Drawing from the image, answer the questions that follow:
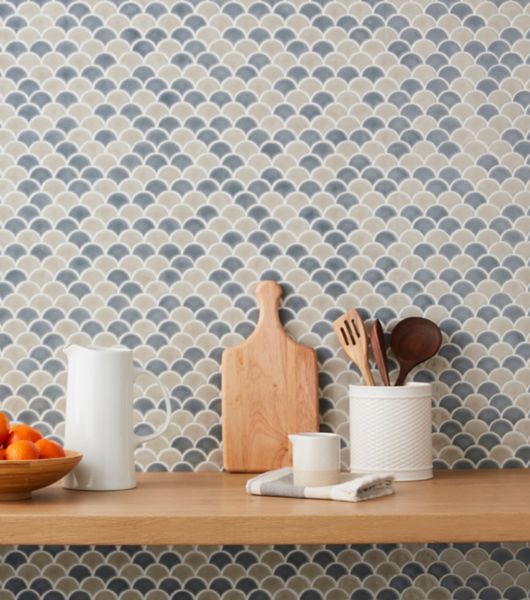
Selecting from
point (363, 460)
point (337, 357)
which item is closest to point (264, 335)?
point (337, 357)

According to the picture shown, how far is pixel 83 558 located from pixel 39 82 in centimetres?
96

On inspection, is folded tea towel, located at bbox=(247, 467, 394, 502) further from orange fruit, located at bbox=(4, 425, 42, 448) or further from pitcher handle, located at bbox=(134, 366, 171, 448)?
orange fruit, located at bbox=(4, 425, 42, 448)

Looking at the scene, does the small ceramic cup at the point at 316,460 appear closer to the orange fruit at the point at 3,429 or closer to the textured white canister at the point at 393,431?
the textured white canister at the point at 393,431

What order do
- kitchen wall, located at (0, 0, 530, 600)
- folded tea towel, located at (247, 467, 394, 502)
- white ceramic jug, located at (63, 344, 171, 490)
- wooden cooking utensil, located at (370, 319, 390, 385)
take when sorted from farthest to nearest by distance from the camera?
kitchen wall, located at (0, 0, 530, 600), wooden cooking utensil, located at (370, 319, 390, 385), white ceramic jug, located at (63, 344, 171, 490), folded tea towel, located at (247, 467, 394, 502)

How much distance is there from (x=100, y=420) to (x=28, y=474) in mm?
195

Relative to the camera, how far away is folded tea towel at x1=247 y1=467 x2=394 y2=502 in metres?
1.53

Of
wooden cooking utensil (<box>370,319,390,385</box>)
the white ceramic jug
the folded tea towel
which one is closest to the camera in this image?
the folded tea towel

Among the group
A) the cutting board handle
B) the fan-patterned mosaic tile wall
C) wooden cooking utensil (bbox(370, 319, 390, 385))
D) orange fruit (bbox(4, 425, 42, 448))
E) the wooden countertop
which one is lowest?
the fan-patterned mosaic tile wall

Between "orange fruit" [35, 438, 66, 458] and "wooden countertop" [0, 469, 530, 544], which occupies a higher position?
"orange fruit" [35, 438, 66, 458]

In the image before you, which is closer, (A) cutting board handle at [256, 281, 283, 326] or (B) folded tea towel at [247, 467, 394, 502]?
(B) folded tea towel at [247, 467, 394, 502]

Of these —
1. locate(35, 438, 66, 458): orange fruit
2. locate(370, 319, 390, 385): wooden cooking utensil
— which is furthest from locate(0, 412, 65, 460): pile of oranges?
locate(370, 319, 390, 385): wooden cooking utensil

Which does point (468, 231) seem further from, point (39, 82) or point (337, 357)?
point (39, 82)

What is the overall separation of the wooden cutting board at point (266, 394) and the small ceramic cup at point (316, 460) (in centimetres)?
27

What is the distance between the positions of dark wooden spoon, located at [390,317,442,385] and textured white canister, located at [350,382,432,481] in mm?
97
